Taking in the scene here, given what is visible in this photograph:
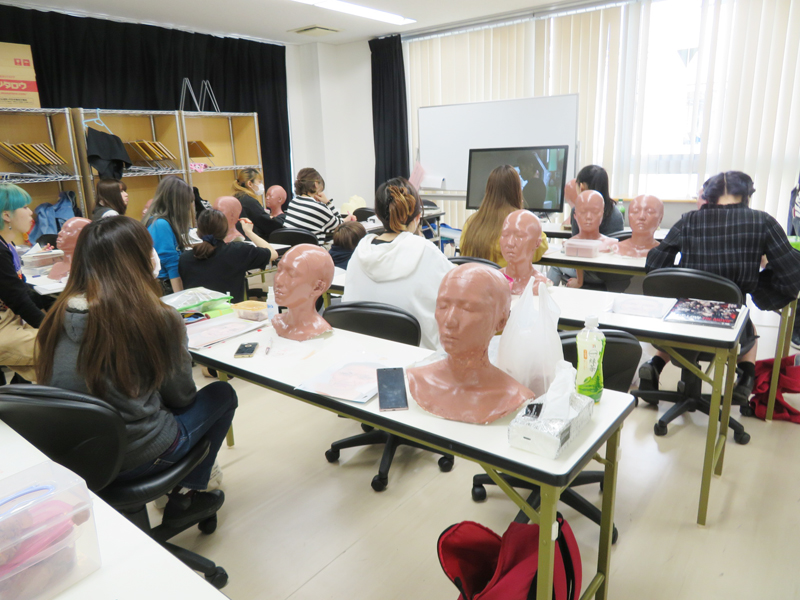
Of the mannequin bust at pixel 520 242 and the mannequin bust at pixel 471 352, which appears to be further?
the mannequin bust at pixel 520 242

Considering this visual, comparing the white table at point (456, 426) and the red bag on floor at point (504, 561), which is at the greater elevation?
the white table at point (456, 426)

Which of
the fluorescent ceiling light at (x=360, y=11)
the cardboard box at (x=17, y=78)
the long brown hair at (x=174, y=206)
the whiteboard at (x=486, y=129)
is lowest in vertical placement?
the long brown hair at (x=174, y=206)

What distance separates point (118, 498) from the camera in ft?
4.80

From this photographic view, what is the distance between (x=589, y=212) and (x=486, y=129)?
311cm

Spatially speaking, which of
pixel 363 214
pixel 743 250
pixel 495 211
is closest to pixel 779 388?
pixel 743 250

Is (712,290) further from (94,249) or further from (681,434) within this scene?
(94,249)

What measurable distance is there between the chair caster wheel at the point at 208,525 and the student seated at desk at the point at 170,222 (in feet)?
5.84

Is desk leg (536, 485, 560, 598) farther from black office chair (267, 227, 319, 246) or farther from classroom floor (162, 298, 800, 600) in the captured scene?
black office chair (267, 227, 319, 246)

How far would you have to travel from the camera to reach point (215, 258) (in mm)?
3160

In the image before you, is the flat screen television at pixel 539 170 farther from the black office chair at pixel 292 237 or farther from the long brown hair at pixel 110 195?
the long brown hair at pixel 110 195

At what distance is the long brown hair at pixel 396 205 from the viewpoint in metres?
2.36

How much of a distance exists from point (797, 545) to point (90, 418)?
7.10ft

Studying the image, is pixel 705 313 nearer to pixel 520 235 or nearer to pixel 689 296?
pixel 689 296

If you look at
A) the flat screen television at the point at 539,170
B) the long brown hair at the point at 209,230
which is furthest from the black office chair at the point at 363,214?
the long brown hair at the point at 209,230
